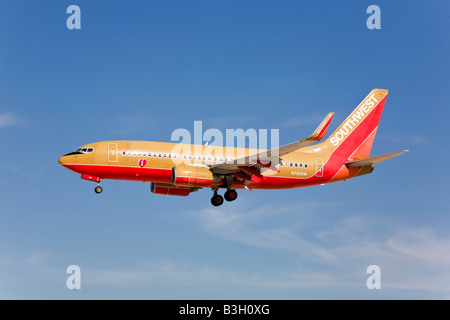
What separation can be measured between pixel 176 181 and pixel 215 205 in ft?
18.8

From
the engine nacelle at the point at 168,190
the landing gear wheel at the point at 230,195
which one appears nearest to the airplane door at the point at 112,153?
the engine nacelle at the point at 168,190

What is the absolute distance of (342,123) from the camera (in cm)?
7400

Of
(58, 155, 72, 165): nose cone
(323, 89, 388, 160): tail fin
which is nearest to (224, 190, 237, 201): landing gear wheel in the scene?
(323, 89, 388, 160): tail fin

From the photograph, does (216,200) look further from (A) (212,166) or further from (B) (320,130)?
(B) (320,130)

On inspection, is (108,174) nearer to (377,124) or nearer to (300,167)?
(300,167)

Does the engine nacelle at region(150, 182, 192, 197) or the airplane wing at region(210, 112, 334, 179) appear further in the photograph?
the engine nacelle at region(150, 182, 192, 197)

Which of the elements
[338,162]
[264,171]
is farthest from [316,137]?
[338,162]

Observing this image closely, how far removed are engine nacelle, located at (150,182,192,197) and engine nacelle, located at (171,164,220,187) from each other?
5.63 metres

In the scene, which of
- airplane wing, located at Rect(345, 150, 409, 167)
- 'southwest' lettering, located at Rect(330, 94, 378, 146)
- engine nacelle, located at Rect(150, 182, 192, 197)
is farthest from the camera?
'southwest' lettering, located at Rect(330, 94, 378, 146)

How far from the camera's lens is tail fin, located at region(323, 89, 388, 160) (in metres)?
71.8

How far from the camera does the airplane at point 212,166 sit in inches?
2490

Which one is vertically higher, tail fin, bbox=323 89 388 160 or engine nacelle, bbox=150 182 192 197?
tail fin, bbox=323 89 388 160

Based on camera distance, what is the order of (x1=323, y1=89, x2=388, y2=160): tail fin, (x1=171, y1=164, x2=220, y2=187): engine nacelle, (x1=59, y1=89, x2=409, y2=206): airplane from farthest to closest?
(x1=323, y1=89, x2=388, y2=160): tail fin
(x1=59, y1=89, x2=409, y2=206): airplane
(x1=171, y1=164, x2=220, y2=187): engine nacelle

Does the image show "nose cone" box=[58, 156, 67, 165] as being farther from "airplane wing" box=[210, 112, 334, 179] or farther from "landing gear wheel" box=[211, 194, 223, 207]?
"landing gear wheel" box=[211, 194, 223, 207]
